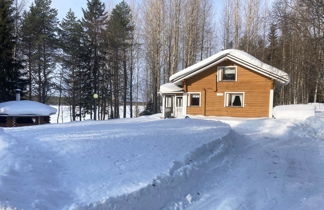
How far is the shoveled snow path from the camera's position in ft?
14.6

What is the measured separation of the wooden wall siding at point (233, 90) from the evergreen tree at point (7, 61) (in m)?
18.0

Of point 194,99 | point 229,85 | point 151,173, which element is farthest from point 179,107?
point 151,173

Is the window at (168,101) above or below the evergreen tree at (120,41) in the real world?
below

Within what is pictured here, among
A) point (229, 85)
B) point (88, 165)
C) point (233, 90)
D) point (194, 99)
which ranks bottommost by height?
point (88, 165)

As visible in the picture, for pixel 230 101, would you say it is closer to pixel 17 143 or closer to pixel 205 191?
pixel 205 191

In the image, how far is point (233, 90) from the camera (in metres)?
17.8

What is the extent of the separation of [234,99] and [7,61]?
22.0m

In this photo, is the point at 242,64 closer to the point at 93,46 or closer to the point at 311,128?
the point at 311,128

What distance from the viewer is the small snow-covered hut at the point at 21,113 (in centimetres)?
1938

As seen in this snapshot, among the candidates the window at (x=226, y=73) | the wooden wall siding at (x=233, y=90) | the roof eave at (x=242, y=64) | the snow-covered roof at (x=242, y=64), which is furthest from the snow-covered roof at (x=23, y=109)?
the window at (x=226, y=73)

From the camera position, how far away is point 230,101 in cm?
1800

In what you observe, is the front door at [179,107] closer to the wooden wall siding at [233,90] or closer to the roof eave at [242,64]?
the wooden wall siding at [233,90]

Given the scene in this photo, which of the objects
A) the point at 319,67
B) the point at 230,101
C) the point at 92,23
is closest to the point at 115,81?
the point at 92,23

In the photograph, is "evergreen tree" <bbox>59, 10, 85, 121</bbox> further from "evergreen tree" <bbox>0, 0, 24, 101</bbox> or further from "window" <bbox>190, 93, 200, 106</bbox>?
"window" <bbox>190, 93, 200, 106</bbox>
